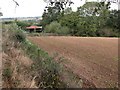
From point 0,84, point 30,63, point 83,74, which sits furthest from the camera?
point 83,74

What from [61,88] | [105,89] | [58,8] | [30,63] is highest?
[58,8]

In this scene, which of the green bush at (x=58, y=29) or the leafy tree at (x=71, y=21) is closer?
the green bush at (x=58, y=29)

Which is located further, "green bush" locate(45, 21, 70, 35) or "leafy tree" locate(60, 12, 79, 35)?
"leafy tree" locate(60, 12, 79, 35)

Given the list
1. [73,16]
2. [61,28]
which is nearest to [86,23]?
[73,16]

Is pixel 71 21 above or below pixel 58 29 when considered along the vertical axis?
above

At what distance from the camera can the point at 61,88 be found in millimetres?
4527

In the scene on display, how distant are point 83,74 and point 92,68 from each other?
1.10 m

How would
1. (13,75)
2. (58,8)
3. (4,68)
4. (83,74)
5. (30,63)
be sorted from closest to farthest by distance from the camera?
(13,75), (4,68), (30,63), (83,74), (58,8)

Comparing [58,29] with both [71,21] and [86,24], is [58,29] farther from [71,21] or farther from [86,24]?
[86,24]

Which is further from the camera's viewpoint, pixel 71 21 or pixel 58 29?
pixel 71 21

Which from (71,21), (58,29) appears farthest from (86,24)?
(58,29)

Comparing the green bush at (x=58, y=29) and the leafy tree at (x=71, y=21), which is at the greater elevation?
the leafy tree at (x=71, y=21)

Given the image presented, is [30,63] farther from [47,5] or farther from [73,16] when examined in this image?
[73,16]

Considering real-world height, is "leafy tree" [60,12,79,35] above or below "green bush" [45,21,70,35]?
above
